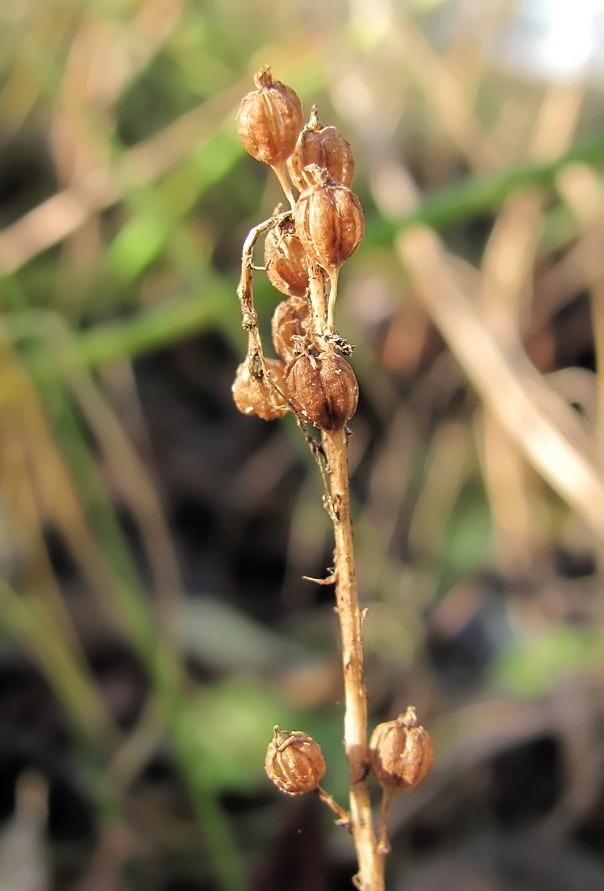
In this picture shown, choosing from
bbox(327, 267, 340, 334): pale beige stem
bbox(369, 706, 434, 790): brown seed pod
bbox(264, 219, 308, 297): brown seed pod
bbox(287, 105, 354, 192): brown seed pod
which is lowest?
bbox(369, 706, 434, 790): brown seed pod

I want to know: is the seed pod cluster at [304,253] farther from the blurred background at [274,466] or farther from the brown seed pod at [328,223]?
the blurred background at [274,466]

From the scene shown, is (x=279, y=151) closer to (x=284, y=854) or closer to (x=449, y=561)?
(x=284, y=854)

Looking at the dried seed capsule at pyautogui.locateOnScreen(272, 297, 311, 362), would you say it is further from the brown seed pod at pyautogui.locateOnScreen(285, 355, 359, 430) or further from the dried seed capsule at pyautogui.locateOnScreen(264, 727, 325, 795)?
the dried seed capsule at pyautogui.locateOnScreen(264, 727, 325, 795)

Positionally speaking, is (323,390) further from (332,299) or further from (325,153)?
(325,153)

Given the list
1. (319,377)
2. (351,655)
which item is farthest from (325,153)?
(351,655)

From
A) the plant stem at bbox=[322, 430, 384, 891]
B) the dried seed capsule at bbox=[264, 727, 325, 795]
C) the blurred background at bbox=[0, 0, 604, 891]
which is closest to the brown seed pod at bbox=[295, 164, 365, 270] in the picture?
the plant stem at bbox=[322, 430, 384, 891]

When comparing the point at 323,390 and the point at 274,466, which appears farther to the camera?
the point at 274,466
